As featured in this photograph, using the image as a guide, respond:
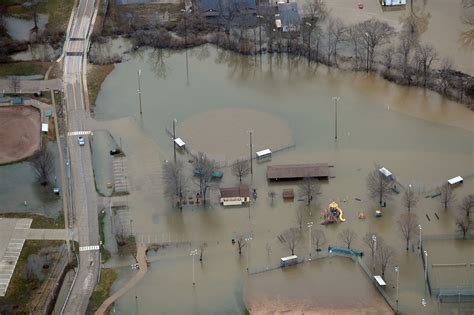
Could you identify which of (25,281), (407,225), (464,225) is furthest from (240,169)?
(25,281)

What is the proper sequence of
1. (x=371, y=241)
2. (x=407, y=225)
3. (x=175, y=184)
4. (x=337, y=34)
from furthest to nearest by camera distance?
(x=337, y=34)
(x=175, y=184)
(x=407, y=225)
(x=371, y=241)

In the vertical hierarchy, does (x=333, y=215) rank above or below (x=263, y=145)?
below

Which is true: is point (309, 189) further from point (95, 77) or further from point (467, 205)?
point (95, 77)

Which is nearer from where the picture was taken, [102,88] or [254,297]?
[254,297]

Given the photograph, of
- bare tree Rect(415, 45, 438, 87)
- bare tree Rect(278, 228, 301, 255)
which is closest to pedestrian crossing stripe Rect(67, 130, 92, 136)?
bare tree Rect(278, 228, 301, 255)

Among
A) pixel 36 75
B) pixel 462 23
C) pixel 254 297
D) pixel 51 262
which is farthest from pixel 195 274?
pixel 462 23

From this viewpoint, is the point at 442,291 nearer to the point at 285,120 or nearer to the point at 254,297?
the point at 254,297
